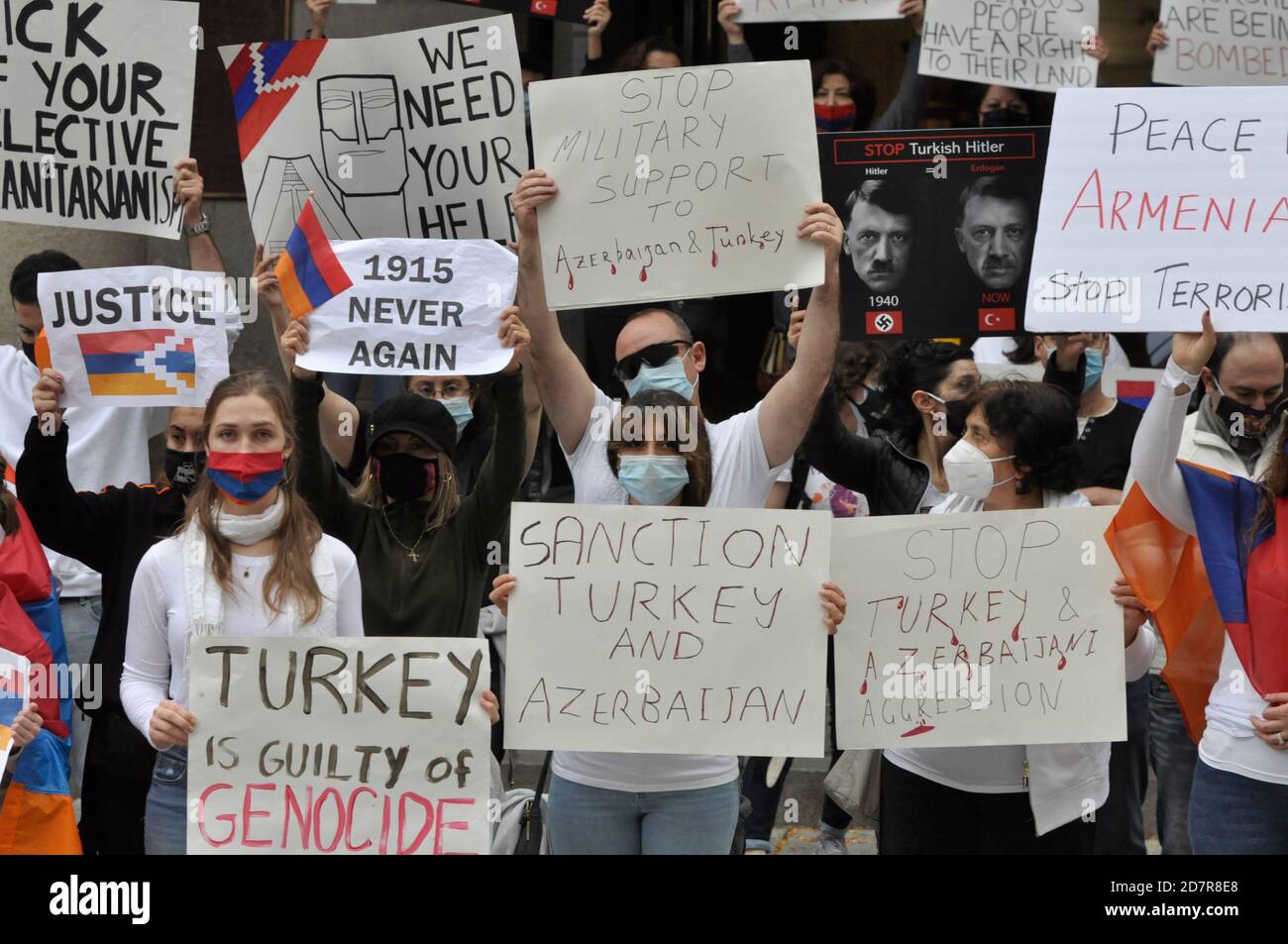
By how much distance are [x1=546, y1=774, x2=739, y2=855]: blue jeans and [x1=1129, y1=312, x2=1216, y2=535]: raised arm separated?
4.69 ft

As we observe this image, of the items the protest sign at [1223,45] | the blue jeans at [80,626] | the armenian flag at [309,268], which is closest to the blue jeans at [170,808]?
the armenian flag at [309,268]

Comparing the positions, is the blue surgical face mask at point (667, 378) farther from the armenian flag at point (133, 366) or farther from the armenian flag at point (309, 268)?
the armenian flag at point (133, 366)

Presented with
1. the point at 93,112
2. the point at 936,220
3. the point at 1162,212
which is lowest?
the point at 936,220

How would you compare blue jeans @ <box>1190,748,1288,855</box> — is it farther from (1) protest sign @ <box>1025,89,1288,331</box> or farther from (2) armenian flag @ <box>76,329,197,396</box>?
(2) armenian flag @ <box>76,329,197,396</box>

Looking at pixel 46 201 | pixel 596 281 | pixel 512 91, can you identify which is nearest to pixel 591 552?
pixel 596 281

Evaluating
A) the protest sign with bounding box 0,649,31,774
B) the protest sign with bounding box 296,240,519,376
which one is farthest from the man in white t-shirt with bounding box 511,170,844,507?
the protest sign with bounding box 0,649,31,774

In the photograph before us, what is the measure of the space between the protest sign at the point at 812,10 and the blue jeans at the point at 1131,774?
10.2ft

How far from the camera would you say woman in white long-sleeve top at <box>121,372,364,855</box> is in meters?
4.41

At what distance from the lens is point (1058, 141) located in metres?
4.82

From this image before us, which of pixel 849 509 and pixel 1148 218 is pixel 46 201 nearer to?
pixel 849 509

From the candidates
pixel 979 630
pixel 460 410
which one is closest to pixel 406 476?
pixel 460 410

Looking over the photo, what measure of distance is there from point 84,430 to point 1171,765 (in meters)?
3.96

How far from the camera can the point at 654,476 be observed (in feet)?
15.3

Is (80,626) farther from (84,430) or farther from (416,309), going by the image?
(416,309)
